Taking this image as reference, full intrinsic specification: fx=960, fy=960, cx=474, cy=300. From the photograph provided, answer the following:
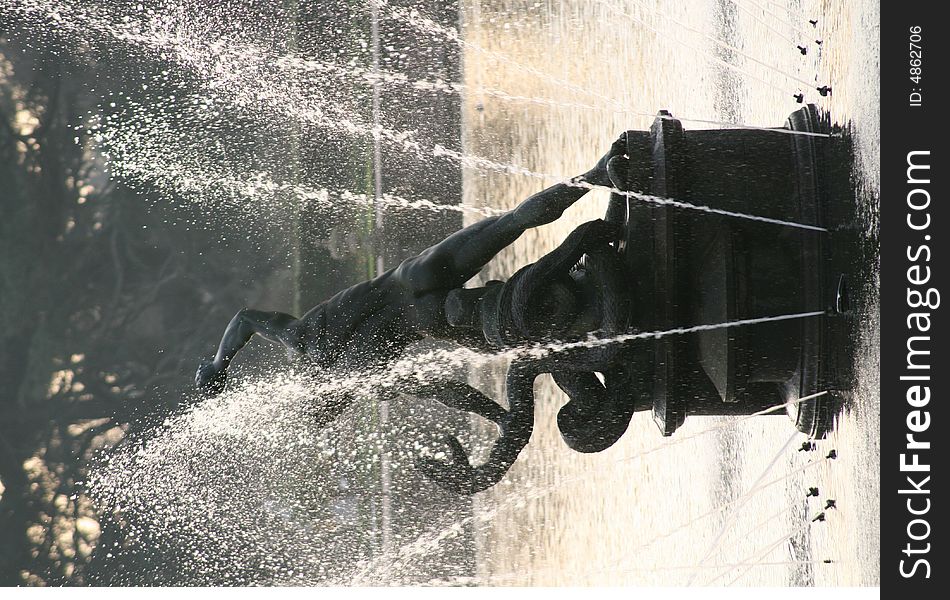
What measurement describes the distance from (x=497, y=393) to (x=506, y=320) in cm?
351

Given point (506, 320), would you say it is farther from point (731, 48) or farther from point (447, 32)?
point (447, 32)

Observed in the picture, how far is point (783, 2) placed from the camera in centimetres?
462

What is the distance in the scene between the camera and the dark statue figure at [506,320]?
323 cm

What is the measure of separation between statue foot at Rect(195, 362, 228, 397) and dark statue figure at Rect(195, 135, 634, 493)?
263 millimetres

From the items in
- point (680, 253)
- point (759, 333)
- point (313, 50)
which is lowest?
point (759, 333)

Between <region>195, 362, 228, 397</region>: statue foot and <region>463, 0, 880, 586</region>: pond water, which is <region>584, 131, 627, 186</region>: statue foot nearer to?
<region>463, 0, 880, 586</region>: pond water

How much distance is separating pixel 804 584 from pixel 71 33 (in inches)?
241

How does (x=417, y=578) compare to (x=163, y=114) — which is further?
(x=163, y=114)

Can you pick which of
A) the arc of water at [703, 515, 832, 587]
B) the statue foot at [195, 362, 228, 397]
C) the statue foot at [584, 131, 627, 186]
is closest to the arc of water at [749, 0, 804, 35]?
the statue foot at [584, 131, 627, 186]

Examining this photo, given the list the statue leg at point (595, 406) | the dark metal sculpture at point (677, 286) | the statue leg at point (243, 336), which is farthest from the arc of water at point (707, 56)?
the statue leg at point (243, 336)

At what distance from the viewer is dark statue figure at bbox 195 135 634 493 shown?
323cm

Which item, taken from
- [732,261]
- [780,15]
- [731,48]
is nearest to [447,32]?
[731,48]
